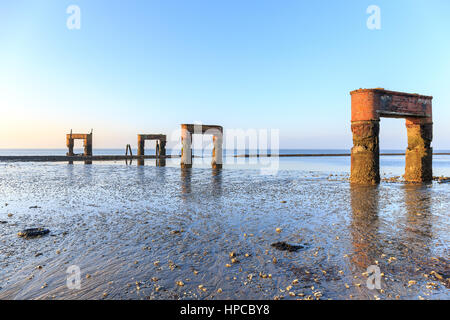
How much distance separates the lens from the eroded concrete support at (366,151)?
1359 centimetres

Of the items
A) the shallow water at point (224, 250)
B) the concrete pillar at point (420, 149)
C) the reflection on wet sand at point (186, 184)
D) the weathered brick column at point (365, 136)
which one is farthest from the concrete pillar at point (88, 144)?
the concrete pillar at point (420, 149)

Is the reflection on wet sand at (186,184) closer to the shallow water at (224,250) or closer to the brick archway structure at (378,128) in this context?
the shallow water at (224,250)

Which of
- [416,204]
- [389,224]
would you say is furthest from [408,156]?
[389,224]

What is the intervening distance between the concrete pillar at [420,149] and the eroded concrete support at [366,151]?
3.42 metres

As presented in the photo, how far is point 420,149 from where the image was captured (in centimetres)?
1519

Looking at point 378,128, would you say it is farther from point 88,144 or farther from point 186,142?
point 88,144

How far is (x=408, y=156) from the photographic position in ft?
52.1

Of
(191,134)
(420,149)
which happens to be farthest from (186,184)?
(420,149)

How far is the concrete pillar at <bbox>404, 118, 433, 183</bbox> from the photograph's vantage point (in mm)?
15062

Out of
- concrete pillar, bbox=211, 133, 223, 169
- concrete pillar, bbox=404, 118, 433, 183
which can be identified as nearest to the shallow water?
concrete pillar, bbox=404, 118, 433, 183

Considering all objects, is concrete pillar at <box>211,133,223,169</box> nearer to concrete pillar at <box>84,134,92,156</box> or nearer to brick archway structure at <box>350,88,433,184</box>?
brick archway structure at <box>350,88,433,184</box>

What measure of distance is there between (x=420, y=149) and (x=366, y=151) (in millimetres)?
4290
